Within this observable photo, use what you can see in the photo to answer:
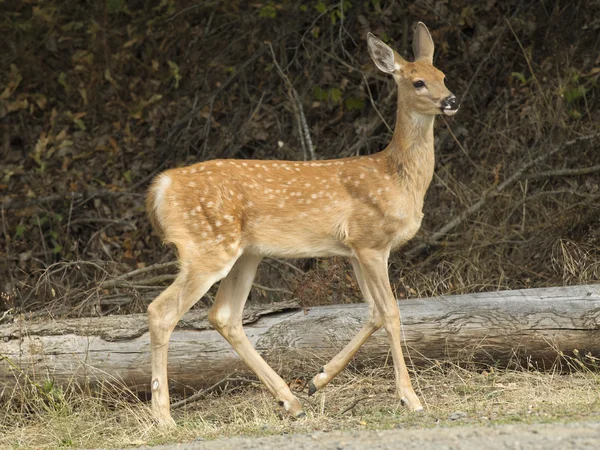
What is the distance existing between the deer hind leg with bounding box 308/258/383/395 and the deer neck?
0.80m

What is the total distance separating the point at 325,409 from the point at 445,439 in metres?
2.00

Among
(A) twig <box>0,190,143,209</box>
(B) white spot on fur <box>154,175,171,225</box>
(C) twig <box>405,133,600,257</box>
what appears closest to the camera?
(B) white spot on fur <box>154,175,171,225</box>

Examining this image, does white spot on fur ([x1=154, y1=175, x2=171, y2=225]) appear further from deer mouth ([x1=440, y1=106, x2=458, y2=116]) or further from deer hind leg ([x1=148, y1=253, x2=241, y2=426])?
deer mouth ([x1=440, y1=106, x2=458, y2=116])

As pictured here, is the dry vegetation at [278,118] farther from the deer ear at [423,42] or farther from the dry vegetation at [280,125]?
the deer ear at [423,42]

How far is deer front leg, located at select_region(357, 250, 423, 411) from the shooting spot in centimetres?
690

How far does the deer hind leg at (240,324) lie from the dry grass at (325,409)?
0.13 m

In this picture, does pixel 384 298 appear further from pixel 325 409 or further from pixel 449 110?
pixel 449 110

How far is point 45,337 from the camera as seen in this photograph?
7.57 m

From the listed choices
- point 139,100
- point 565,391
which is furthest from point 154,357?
point 139,100

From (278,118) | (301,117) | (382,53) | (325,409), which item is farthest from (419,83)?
(278,118)

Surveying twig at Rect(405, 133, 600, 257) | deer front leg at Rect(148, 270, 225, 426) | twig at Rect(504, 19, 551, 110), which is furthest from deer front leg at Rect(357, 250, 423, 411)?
twig at Rect(504, 19, 551, 110)

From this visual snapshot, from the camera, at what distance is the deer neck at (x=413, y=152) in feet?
24.0

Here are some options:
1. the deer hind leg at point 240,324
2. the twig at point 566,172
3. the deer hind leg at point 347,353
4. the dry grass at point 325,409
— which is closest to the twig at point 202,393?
the dry grass at point 325,409

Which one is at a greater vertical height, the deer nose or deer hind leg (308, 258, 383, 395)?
the deer nose
